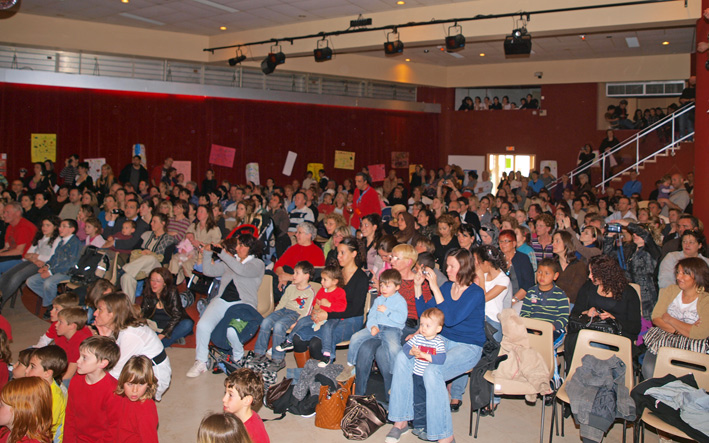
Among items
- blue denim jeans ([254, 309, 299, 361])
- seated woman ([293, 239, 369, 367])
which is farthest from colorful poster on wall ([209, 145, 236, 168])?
seated woman ([293, 239, 369, 367])

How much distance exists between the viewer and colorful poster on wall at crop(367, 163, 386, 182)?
17.0 m

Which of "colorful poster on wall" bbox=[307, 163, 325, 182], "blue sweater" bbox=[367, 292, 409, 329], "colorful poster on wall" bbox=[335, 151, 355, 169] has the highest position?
"colorful poster on wall" bbox=[335, 151, 355, 169]

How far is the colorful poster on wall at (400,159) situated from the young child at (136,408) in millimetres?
14806

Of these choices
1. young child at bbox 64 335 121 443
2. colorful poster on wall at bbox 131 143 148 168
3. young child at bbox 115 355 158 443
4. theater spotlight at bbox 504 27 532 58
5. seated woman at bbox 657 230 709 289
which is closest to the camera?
young child at bbox 115 355 158 443

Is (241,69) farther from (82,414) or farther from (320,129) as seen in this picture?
(82,414)

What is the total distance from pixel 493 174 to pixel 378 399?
14.1 metres

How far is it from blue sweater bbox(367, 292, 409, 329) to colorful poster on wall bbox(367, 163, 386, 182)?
1231 centimetres

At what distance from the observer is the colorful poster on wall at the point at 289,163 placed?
1552cm

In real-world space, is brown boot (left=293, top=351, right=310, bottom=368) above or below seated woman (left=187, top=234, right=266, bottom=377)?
below

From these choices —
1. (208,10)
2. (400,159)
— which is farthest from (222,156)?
(400,159)

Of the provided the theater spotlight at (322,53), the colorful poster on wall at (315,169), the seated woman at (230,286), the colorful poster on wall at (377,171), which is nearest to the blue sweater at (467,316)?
the seated woman at (230,286)

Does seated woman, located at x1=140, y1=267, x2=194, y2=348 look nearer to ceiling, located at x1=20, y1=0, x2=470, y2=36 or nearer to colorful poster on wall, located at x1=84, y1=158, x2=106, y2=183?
ceiling, located at x1=20, y1=0, x2=470, y2=36

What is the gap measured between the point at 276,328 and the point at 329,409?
3.38 feet

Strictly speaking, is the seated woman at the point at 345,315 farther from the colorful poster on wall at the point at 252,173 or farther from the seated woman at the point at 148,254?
the colorful poster on wall at the point at 252,173
